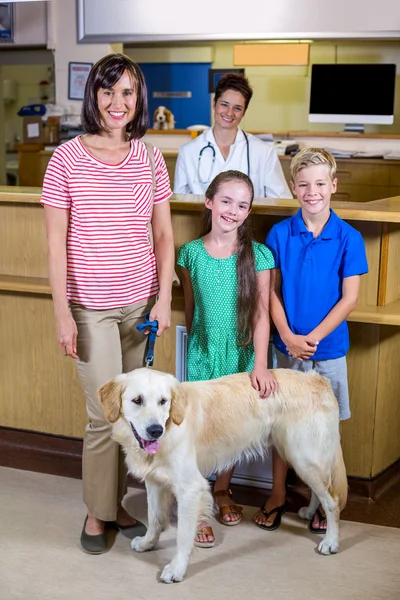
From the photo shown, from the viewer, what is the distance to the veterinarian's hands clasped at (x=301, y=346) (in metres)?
2.48

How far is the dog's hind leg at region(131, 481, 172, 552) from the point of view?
2.44m

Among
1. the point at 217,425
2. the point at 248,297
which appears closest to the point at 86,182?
the point at 248,297

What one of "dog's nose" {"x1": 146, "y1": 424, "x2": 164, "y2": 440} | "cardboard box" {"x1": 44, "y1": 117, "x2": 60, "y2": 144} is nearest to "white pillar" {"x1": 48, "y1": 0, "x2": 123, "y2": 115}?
"cardboard box" {"x1": 44, "y1": 117, "x2": 60, "y2": 144}

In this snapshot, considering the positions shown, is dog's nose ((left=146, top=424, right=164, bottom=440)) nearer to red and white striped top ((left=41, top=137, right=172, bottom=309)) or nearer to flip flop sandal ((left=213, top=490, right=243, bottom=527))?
red and white striped top ((left=41, top=137, right=172, bottom=309))

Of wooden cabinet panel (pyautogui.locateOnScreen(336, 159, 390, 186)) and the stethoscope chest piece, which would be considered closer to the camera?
the stethoscope chest piece

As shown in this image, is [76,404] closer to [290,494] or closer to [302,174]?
[290,494]

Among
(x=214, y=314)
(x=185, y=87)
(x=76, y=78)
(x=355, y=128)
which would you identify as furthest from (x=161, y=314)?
(x=185, y=87)

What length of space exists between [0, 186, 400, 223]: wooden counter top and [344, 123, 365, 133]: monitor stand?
432 centimetres

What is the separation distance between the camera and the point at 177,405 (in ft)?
7.18

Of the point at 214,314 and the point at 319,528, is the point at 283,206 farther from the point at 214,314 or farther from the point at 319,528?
the point at 319,528

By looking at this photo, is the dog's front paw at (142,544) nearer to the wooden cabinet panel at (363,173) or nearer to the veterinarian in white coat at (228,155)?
the veterinarian in white coat at (228,155)

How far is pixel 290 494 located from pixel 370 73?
16.4ft

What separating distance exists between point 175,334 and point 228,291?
0.50m

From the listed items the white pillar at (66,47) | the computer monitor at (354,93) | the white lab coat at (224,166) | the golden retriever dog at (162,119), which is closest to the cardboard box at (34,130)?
the white pillar at (66,47)
